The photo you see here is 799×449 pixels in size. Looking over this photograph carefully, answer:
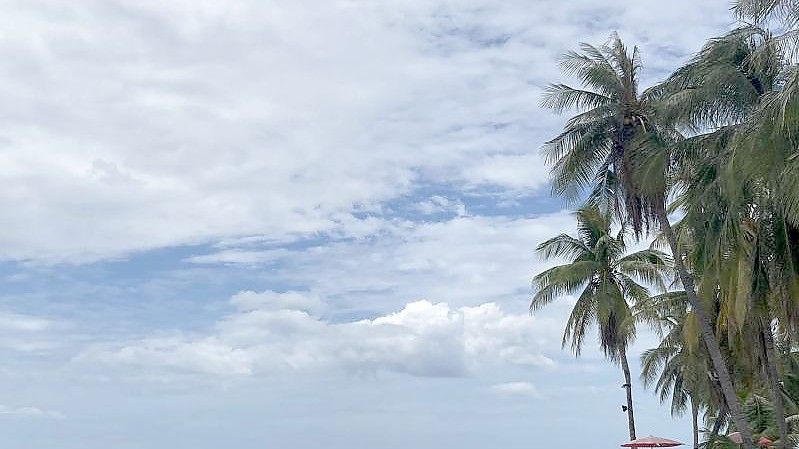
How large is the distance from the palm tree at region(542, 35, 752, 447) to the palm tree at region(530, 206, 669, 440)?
674cm

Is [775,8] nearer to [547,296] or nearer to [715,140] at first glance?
[715,140]

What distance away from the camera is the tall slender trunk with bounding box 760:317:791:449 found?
2416 cm

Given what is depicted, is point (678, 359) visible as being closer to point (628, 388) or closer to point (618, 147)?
point (628, 388)

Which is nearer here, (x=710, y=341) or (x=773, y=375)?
(x=773, y=375)

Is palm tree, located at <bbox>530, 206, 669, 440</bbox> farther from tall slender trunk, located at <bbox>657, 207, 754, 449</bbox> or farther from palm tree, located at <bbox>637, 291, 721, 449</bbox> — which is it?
tall slender trunk, located at <bbox>657, 207, 754, 449</bbox>

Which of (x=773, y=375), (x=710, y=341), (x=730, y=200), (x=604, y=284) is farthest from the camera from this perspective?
(x=604, y=284)

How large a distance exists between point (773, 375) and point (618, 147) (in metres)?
6.60

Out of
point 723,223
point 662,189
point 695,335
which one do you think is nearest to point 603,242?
point 695,335

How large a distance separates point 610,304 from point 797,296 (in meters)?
11.8

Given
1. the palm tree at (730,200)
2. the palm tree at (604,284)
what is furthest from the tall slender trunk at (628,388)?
the palm tree at (730,200)

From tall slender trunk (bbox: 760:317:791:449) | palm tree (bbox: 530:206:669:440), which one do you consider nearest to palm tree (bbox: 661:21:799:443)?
tall slender trunk (bbox: 760:317:791:449)

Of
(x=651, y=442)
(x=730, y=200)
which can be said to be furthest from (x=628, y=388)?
(x=730, y=200)

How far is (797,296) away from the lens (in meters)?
21.5

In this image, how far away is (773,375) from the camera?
2434 cm
